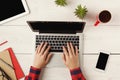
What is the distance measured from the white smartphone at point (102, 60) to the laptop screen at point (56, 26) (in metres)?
0.15

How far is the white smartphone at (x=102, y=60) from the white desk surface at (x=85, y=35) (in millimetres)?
19

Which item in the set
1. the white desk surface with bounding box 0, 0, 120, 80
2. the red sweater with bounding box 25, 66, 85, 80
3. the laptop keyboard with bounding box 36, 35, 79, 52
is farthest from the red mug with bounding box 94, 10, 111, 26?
the red sweater with bounding box 25, 66, 85, 80

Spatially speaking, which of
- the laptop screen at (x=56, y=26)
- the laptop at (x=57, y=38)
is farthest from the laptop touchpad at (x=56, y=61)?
the laptop screen at (x=56, y=26)

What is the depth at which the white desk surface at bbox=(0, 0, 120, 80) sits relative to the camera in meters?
1.30

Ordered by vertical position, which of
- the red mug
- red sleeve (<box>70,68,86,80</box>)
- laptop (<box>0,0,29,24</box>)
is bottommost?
red sleeve (<box>70,68,86,80</box>)

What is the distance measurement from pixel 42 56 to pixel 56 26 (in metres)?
0.16

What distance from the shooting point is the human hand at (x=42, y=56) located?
1.31 meters

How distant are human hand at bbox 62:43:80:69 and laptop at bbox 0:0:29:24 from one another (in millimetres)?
263

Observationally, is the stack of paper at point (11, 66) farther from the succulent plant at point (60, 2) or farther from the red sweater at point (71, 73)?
the succulent plant at point (60, 2)

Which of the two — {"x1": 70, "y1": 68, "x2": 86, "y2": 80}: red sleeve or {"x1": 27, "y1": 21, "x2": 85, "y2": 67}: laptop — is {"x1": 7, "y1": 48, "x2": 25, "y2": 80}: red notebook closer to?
{"x1": 27, "y1": 21, "x2": 85, "y2": 67}: laptop

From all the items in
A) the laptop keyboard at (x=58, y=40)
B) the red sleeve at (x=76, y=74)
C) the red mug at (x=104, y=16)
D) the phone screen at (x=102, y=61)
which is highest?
the red mug at (x=104, y=16)

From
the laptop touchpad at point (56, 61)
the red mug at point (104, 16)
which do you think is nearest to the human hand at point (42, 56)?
the laptop touchpad at point (56, 61)

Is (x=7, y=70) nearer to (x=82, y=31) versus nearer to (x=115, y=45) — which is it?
(x=82, y=31)

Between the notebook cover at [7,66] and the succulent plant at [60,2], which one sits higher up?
the succulent plant at [60,2]
